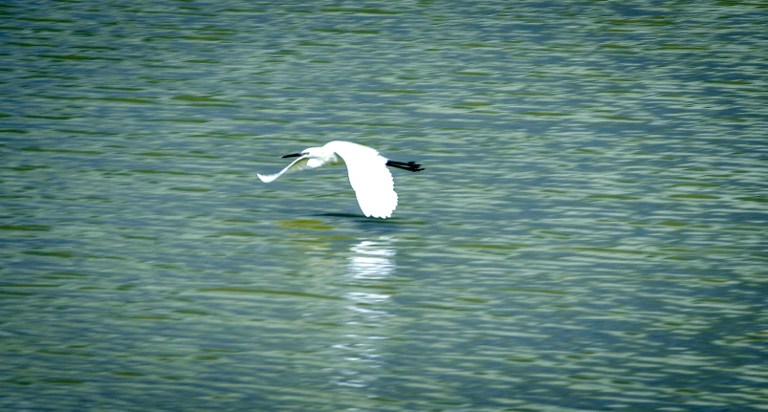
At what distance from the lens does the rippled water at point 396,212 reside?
6.05 meters

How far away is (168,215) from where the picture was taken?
812cm

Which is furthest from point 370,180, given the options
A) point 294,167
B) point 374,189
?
point 294,167

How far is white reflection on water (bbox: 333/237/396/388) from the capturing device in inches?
238

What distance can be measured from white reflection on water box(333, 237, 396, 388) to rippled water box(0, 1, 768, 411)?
0.02m

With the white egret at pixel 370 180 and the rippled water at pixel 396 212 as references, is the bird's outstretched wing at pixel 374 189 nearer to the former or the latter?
the white egret at pixel 370 180

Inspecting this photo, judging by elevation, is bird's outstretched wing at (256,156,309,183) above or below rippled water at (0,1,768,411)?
above

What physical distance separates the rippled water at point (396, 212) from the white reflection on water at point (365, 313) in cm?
2

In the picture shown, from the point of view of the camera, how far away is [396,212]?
8.19m

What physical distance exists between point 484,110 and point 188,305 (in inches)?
142

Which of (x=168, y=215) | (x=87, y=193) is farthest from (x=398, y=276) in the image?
(x=87, y=193)

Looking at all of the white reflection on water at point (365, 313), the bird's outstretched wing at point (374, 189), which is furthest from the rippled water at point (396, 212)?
the bird's outstretched wing at point (374, 189)

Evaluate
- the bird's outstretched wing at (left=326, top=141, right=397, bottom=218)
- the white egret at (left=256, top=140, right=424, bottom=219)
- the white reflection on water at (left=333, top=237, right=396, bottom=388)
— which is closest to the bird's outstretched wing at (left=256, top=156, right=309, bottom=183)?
the white egret at (left=256, top=140, right=424, bottom=219)

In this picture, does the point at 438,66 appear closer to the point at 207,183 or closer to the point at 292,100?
the point at 292,100

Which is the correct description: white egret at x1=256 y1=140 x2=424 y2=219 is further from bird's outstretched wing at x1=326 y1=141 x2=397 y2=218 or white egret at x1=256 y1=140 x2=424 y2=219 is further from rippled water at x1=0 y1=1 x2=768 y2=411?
rippled water at x1=0 y1=1 x2=768 y2=411
